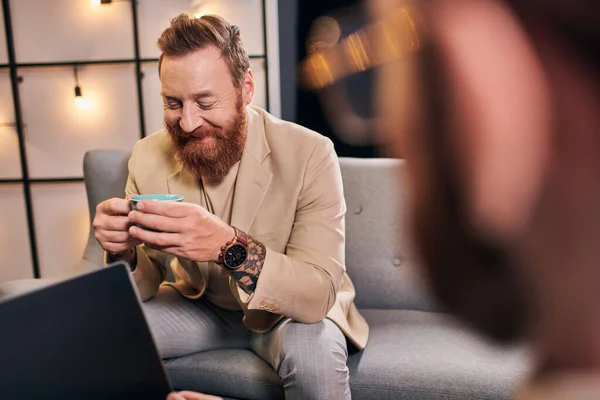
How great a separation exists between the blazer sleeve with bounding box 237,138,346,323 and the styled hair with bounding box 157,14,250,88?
356 millimetres

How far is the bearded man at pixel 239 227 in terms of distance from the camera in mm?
1396

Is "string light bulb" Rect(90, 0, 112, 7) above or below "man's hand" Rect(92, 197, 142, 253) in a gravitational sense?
above

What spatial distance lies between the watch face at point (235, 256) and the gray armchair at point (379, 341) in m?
0.38

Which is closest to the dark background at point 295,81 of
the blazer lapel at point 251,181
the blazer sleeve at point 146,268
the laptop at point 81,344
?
the blazer lapel at point 251,181

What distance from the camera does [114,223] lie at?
1382mm

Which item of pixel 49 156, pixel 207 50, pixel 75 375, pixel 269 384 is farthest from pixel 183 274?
pixel 49 156

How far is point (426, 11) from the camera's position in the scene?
25cm

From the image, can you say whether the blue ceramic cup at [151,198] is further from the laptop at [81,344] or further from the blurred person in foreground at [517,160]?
the blurred person in foreground at [517,160]

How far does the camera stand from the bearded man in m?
1.40

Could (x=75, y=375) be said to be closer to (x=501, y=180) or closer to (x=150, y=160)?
(x=501, y=180)

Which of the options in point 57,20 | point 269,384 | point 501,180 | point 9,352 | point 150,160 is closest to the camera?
point 501,180

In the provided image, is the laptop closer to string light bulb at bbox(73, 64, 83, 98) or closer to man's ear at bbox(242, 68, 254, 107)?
man's ear at bbox(242, 68, 254, 107)

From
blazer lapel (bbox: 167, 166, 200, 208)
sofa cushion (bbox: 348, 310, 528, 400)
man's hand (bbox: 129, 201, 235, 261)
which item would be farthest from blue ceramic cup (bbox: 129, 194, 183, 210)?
sofa cushion (bbox: 348, 310, 528, 400)

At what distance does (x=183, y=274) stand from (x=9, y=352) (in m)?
1.09
